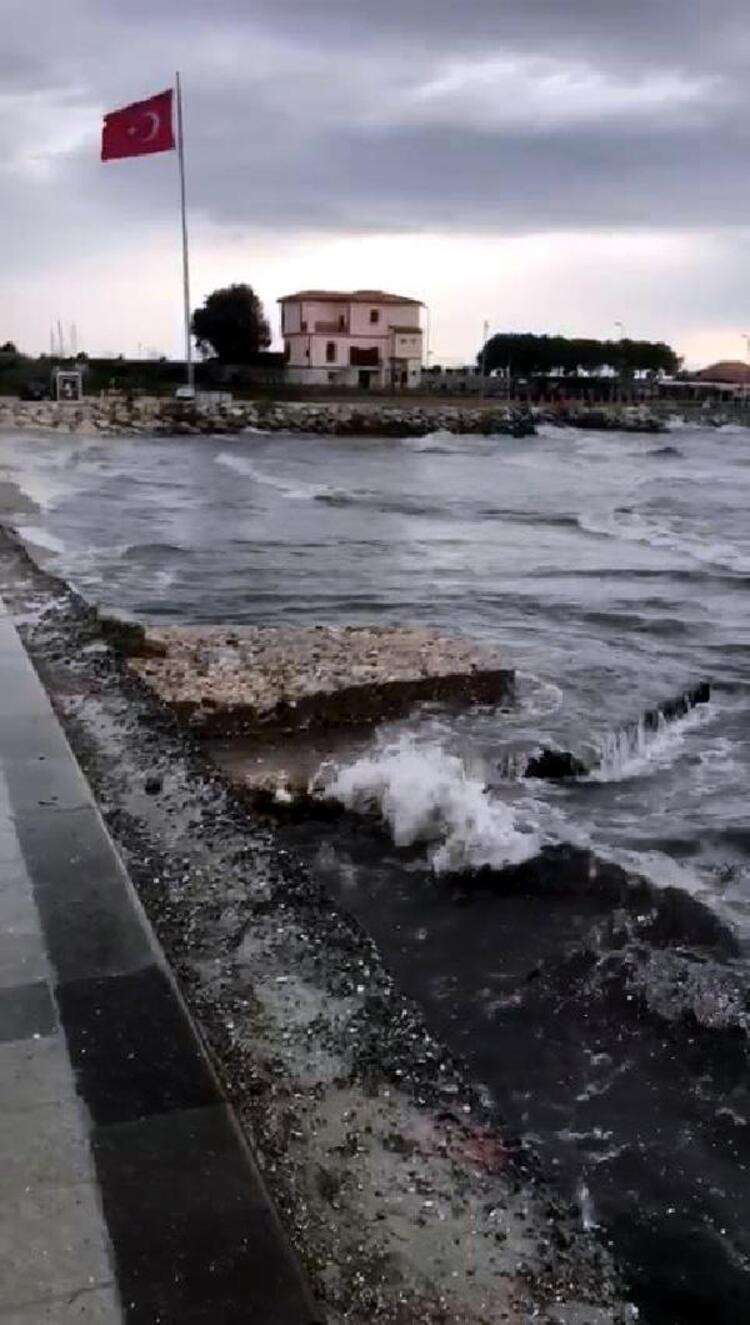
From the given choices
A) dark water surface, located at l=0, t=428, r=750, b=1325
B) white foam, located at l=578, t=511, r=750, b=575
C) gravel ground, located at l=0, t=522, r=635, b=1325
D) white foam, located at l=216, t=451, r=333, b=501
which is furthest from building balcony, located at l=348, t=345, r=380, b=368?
gravel ground, located at l=0, t=522, r=635, b=1325

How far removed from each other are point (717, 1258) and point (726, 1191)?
337 millimetres

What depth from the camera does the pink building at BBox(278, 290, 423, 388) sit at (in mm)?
90562

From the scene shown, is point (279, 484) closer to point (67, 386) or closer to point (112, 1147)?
point (112, 1147)

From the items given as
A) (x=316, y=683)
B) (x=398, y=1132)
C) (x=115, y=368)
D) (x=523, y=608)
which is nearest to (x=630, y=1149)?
(x=398, y=1132)

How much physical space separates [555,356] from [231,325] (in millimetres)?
33328

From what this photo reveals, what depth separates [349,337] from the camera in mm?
91625

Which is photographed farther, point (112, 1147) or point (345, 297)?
point (345, 297)

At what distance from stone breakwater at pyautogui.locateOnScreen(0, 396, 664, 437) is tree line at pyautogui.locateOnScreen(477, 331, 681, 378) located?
27583mm

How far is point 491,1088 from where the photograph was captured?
4.58 meters

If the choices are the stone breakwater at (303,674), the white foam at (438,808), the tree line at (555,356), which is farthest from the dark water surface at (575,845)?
the tree line at (555,356)

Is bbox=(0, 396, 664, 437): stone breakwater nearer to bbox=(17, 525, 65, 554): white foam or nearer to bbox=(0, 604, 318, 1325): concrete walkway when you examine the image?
bbox=(17, 525, 65, 554): white foam

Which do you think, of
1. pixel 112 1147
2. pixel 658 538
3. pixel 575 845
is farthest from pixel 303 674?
pixel 658 538

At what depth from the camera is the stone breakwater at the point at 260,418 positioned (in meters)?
57.8

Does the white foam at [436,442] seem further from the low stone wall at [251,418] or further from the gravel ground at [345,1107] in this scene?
the gravel ground at [345,1107]
